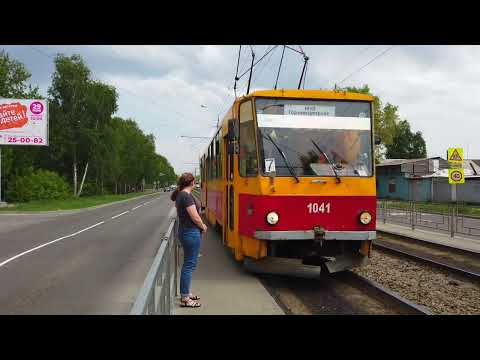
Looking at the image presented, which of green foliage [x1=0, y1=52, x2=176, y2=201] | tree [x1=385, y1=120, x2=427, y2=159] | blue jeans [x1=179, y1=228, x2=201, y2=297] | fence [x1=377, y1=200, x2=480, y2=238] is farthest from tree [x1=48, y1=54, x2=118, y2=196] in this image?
tree [x1=385, y1=120, x2=427, y2=159]

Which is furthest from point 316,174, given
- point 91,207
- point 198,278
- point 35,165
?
point 35,165

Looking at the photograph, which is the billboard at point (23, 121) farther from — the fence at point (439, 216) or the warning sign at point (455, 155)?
the warning sign at point (455, 155)

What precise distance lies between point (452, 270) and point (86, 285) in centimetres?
690

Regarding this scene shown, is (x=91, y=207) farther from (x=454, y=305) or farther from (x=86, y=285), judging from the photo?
(x=454, y=305)

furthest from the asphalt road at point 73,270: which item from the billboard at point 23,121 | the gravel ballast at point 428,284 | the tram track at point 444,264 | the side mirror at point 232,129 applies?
the billboard at point 23,121

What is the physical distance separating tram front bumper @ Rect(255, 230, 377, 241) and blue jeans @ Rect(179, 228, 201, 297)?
1364 millimetres

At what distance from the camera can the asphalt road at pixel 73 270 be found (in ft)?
19.6

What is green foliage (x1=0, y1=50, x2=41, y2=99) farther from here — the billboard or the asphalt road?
the asphalt road

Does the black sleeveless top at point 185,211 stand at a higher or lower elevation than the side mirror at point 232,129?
lower

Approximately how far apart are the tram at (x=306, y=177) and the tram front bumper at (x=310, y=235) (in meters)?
0.02

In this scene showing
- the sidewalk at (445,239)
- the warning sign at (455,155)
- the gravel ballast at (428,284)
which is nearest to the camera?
the gravel ballast at (428,284)

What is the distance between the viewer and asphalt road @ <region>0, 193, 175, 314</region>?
19.6ft

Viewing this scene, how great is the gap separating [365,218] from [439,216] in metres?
9.56

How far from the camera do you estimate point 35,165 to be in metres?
52.0
